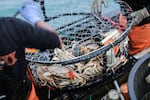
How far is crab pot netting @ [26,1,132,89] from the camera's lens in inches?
84.0

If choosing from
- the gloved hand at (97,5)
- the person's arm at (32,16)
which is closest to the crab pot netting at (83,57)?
the gloved hand at (97,5)

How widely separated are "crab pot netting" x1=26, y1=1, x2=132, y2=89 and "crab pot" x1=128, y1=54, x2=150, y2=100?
0.46 meters

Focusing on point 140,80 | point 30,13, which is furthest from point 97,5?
point 140,80

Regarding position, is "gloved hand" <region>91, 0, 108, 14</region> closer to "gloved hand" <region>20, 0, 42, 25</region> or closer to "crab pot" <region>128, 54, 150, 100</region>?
"gloved hand" <region>20, 0, 42, 25</region>

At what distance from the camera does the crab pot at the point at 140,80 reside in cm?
152

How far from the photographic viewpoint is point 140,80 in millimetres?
1653

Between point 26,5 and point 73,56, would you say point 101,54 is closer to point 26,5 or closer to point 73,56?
point 73,56

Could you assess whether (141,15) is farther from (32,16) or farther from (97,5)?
(32,16)

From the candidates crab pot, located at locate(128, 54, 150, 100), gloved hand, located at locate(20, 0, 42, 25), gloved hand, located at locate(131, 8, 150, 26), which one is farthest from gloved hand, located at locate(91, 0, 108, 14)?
crab pot, located at locate(128, 54, 150, 100)

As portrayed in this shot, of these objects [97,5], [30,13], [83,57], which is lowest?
[83,57]

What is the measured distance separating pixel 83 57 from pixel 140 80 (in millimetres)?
496

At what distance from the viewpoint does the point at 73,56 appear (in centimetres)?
221

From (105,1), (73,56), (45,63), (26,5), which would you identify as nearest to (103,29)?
(105,1)

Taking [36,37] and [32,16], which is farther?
[32,16]
